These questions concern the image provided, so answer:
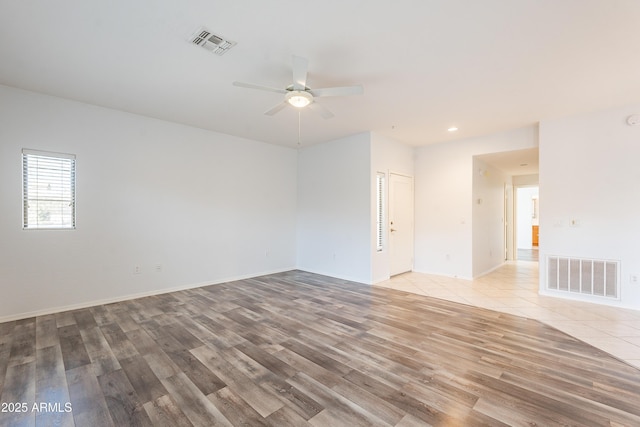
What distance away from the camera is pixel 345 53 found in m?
2.72

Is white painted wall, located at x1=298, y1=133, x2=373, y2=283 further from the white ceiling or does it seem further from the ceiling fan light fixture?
the ceiling fan light fixture

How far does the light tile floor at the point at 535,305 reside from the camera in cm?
293

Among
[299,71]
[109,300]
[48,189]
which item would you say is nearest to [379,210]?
[299,71]

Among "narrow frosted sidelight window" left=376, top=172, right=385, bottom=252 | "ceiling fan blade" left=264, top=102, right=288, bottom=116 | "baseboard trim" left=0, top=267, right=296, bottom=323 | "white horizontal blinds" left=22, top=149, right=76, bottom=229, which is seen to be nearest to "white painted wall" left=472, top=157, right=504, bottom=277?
"narrow frosted sidelight window" left=376, top=172, right=385, bottom=252

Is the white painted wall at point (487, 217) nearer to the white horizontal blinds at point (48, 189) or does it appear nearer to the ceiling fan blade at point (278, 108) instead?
the ceiling fan blade at point (278, 108)

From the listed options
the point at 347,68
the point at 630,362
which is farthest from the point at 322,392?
the point at 347,68

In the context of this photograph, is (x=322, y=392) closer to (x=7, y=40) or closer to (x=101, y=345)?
(x=101, y=345)

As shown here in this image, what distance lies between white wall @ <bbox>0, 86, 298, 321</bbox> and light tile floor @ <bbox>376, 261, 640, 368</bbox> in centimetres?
321

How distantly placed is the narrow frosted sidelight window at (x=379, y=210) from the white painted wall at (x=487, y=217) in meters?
1.89

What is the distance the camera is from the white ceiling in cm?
215

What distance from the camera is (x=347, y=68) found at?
9.80ft

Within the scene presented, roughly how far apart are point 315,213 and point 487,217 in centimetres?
402

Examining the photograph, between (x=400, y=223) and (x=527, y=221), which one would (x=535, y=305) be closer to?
(x=400, y=223)

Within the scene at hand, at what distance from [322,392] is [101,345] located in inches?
93.6
